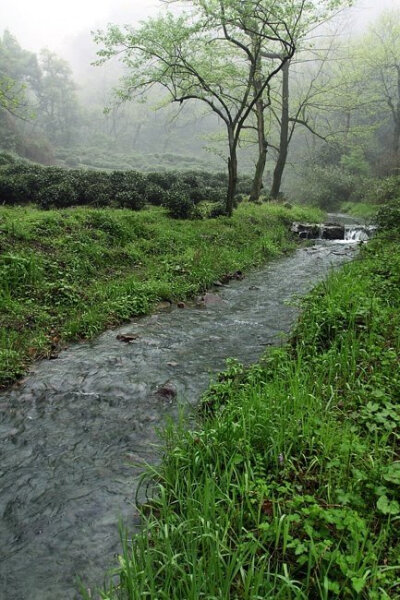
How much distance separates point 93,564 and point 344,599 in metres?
1.59

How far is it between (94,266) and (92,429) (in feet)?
17.9

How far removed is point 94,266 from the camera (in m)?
8.88

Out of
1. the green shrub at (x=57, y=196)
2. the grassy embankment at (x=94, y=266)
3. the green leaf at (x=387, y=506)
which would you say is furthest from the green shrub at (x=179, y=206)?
the green leaf at (x=387, y=506)

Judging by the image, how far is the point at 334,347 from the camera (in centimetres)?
446

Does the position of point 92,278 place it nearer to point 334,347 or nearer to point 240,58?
point 334,347

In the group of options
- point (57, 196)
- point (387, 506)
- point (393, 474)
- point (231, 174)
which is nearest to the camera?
point (387, 506)

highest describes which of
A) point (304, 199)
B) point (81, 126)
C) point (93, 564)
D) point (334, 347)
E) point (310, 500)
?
point (81, 126)

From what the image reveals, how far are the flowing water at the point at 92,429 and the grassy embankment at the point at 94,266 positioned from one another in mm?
473

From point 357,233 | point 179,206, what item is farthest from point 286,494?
point 357,233

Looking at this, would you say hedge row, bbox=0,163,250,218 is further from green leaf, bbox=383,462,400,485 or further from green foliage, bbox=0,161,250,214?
green leaf, bbox=383,462,400,485

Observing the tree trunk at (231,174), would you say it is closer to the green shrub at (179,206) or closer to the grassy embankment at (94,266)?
the grassy embankment at (94,266)

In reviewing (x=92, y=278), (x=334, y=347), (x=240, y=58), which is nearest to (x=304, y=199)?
(x=240, y=58)

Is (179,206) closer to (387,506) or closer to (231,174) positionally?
(231,174)

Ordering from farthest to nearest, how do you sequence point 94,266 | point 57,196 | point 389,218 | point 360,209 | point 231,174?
point 360,209, point 231,174, point 57,196, point 389,218, point 94,266
